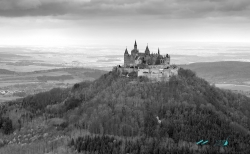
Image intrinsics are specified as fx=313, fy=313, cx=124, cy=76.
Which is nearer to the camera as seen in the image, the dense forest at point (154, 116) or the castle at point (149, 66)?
the dense forest at point (154, 116)

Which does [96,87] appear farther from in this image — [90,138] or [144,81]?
[90,138]

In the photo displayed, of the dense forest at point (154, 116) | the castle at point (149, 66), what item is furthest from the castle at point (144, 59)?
the dense forest at point (154, 116)

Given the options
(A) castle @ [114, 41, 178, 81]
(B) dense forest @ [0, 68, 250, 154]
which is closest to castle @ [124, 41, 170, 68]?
(A) castle @ [114, 41, 178, 81]

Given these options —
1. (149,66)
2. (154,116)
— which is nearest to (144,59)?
(149,66)

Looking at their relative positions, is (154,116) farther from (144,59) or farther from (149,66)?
(144,59)

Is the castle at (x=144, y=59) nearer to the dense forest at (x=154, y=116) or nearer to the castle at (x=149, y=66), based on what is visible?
the castle at (x=149, y=66)

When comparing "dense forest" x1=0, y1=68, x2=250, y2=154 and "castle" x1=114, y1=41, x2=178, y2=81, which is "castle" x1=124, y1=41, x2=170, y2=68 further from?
"dense forest" x1=0, y1=68, x2=250, y2=154
